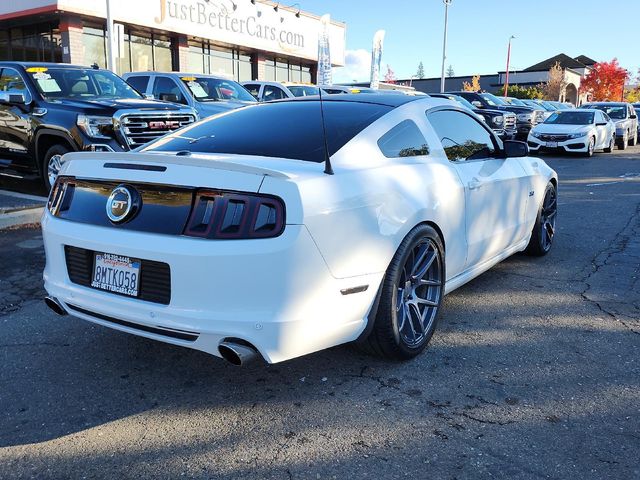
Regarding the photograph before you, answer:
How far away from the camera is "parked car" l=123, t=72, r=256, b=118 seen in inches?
459

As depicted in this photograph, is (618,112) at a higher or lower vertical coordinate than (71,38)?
lower

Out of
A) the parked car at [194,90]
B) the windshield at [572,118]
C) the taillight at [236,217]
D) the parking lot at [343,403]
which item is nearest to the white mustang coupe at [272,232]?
the taillight at [236,217]

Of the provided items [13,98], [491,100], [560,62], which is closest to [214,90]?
[13,98]

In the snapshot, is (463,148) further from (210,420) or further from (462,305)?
(210,420)

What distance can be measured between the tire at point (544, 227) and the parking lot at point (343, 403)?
1.20 metres

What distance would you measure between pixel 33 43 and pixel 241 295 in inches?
986

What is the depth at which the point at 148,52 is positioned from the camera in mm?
25484

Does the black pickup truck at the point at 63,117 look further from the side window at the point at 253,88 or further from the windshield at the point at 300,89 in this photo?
the windshield at the point at 300,89

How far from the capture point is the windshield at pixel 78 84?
329 inches

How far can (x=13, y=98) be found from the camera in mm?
7957

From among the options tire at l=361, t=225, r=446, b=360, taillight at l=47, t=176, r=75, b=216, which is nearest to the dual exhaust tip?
tire at l=361, t=225, r=446, b=360

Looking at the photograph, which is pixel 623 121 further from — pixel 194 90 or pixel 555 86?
pixel 555 86

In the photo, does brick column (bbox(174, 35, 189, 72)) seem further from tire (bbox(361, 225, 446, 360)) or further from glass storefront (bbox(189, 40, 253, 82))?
tire (bbox(361, 225, 446, 360))

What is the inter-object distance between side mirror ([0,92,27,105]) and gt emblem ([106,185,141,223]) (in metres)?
5.93
